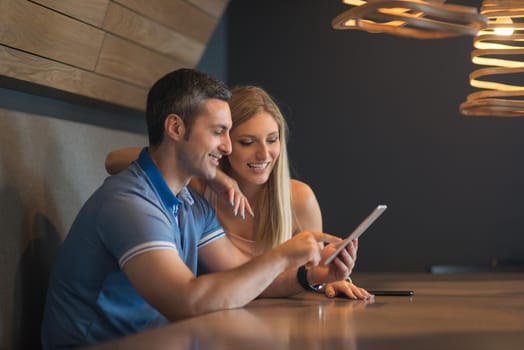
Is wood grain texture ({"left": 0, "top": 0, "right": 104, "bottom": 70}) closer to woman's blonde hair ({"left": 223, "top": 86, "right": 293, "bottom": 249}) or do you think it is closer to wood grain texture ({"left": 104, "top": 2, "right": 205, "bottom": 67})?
wood grain texture ({"left": 104, "top": 2, "right": 205, "bottom": 67})

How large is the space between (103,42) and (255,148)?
0.87 metres

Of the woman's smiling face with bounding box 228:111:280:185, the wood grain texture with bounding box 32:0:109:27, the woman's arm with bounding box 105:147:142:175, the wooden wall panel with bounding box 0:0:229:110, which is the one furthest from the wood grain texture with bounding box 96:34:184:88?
the woman's smiling face with bounding box 228:111:280:185

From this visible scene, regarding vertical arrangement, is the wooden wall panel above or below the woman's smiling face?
above

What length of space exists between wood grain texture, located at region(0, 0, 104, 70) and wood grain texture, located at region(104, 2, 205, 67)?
12 centimetres

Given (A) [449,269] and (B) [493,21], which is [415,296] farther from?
(A) [449,269]

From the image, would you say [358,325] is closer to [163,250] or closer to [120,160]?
[163,250]

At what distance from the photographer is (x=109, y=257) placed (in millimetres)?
2229

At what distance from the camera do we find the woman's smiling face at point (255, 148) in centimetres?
306

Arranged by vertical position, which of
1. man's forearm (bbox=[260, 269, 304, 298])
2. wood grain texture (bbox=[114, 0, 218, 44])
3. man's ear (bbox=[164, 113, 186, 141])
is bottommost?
man's forearm (bbox=[260, 269, 304, 298])

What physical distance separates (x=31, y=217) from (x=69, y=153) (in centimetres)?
43

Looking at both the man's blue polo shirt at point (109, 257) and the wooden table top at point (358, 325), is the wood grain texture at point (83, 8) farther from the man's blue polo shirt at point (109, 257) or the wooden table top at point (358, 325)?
the wooden table top at point (358, 325)

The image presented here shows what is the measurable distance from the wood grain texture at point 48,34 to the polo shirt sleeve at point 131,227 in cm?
88

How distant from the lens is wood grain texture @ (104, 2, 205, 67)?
338 centimetres

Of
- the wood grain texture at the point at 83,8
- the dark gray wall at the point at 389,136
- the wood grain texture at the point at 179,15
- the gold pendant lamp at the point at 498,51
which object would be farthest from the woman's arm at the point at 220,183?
the dark gray wall at the point at 389,136
